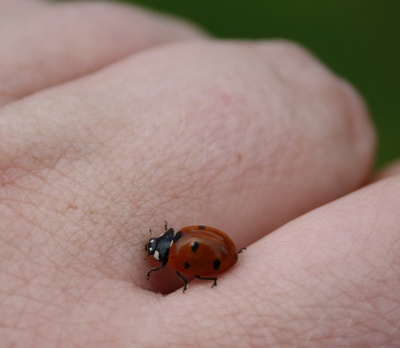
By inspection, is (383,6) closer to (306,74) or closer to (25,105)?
(306,74)

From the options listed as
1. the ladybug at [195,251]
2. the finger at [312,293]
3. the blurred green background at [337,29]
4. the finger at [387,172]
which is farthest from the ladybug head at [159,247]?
the blurred green background at [337,29]

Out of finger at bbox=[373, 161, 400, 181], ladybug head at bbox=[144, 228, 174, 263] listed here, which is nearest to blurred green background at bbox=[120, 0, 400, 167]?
finger at bbox=[373, 161, 400, 181]

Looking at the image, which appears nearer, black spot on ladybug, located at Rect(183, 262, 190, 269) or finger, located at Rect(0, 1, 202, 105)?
black spot on ladybug, located at Rect(183, 262, 190, 269)

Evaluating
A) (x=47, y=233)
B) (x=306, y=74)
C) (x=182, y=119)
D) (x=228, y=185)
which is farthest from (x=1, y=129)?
(x=306, y=74)

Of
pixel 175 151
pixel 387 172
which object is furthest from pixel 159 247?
pixel 387 172

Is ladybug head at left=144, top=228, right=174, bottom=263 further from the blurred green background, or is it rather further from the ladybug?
the blurred green background

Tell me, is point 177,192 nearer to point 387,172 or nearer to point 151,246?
point 151,246
